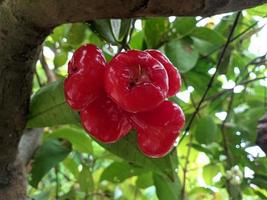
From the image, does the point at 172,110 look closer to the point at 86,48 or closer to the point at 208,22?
the point at 86,48

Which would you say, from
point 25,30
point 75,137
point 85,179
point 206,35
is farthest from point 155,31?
point 25,30

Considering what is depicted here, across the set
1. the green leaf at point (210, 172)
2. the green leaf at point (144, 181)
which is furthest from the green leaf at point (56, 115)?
the green leaf at point (210, 172)

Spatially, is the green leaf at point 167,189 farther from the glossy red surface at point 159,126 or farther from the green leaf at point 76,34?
the glossy red surface at point 159,126

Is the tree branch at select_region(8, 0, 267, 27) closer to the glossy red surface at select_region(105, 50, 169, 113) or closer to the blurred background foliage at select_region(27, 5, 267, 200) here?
the glossy red surface at select_region(105, 50, 169, 113)

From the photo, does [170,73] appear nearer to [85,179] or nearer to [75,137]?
[75,137]

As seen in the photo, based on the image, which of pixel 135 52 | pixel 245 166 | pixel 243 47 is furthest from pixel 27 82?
pixel 243 47

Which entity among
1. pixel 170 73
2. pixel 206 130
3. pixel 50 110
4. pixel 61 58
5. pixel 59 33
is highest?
pixel 170 73
